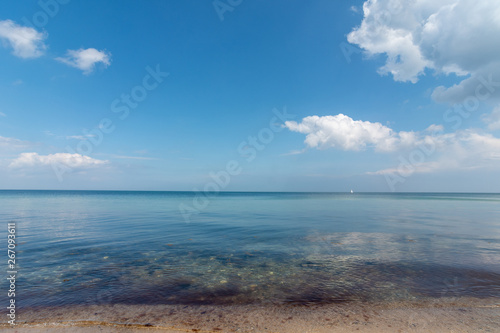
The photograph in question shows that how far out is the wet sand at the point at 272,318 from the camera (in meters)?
6.55

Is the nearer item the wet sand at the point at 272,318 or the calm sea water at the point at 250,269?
the wet sand at the point at 272,318

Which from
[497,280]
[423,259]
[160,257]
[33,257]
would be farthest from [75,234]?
[497,280]

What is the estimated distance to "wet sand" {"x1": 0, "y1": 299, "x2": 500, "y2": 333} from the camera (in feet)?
21.5

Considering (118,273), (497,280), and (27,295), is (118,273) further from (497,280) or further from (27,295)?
(497,280)

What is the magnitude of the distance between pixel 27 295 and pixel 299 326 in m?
9.41

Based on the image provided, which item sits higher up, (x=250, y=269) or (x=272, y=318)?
(x=272, y=318)

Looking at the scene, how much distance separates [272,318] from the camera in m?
7.11

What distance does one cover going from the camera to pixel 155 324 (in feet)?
22.2

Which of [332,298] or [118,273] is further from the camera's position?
[118,273]

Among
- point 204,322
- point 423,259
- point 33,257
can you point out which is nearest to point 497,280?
point 423,259

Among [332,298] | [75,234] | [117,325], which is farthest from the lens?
[75,234]

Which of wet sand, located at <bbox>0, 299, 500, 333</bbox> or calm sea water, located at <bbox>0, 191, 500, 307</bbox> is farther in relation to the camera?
calm sea water, located at <bbox>0, 191, 500, 307</bbox>

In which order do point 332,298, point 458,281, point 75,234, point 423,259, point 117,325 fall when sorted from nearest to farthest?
point 117,325, point 332,298, point 458,281, point 423,259, point 75,234

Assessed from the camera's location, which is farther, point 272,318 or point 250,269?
point 250,269
